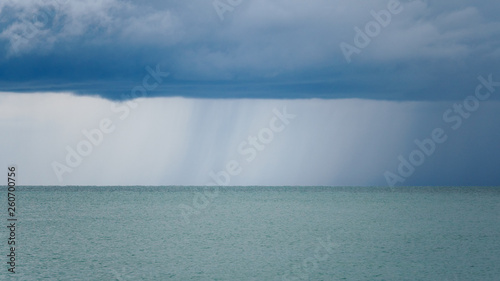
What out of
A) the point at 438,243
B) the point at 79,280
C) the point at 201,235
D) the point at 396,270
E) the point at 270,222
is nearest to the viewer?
the point at 79,280

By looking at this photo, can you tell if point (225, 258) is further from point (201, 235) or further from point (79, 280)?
point (201, 235)

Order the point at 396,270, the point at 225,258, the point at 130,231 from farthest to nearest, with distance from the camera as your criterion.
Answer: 1. the point at 130,231
2. the point at 225,258
3. the point at 396,270

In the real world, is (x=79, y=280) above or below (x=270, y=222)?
below

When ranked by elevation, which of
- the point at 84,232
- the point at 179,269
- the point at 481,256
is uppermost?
the point at 84,232

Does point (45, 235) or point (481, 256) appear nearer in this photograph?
point (481, 256)

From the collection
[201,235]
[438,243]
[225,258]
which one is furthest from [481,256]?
[201,235]

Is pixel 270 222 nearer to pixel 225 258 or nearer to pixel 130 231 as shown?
pixel 130 231

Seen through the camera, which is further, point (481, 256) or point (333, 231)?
point (333, 231)

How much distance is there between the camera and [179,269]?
22.0 m

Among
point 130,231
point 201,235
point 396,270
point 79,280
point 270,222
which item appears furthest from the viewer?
point 270,222

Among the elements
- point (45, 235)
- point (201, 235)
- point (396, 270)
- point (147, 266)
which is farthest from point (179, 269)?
point (45, 235)

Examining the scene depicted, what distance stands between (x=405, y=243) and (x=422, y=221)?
606 inches

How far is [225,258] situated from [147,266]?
3388 millimetres

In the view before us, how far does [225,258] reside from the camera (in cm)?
2456
